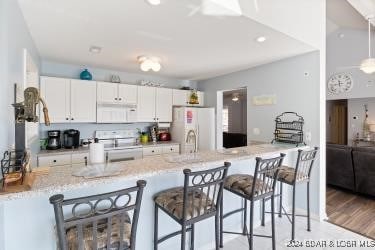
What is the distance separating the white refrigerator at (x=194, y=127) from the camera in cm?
420

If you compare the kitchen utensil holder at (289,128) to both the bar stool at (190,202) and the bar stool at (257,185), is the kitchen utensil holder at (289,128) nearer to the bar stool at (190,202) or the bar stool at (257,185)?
the bar stool at (257,185)

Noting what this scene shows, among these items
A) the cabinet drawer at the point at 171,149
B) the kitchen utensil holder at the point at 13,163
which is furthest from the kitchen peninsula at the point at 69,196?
the cabinet drawer at the point at 171,149

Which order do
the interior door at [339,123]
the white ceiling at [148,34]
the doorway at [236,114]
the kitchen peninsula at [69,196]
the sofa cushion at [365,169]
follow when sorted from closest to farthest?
the kitchen peninsula at [69,196] → the white ceiling at [148,34] → the sofa cushion at [365,169] → the interior door at [339,123] → the doorway at [236,114]

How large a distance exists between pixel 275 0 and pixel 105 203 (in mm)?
2431

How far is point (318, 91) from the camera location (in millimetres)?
2760

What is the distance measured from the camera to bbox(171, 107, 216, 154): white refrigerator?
4203mm

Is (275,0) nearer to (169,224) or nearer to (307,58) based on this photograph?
(307,58)

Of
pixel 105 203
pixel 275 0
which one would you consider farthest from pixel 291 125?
pixel 105 203

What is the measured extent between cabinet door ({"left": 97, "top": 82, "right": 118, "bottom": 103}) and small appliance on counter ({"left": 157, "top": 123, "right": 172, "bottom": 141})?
1.10 meters

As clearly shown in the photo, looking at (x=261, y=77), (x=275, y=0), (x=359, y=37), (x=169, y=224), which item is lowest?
(x=169, y=224)

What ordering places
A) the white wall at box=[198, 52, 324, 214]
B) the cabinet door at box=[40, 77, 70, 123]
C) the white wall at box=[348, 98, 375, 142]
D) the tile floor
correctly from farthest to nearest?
the white wall at box=[348, 98, 375, 142] < the cabinet door at box=[40, 77, 70, 123] < the white wall at box=[198, 52, 324, 214] < the tile floor

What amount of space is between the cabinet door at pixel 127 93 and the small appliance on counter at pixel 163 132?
0.80 meters

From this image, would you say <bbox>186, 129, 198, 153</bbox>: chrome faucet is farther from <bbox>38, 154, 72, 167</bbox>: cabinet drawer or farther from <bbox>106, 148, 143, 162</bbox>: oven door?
<bbox>38, 154, 72, 167</bbox>: cabinet drawer

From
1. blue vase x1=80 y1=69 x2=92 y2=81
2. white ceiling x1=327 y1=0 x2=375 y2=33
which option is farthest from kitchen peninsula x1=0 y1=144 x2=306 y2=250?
white ceiling x1=327 y1=0 x2=375 y2=33
